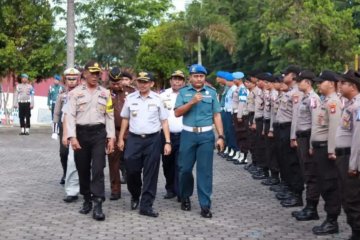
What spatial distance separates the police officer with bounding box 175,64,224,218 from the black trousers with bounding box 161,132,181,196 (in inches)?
40.0

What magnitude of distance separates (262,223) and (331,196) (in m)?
0.98

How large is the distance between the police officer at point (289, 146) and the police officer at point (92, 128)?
2.59 meters

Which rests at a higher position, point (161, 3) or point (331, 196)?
point (161, 3)

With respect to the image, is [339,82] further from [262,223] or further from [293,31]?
[293,31]

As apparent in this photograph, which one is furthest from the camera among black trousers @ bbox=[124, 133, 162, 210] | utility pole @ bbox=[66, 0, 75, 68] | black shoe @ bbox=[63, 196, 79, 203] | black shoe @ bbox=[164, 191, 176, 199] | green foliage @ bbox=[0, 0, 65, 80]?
green foliage @ bbox=[0, 0, 65, 80]

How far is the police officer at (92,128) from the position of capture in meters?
8.26

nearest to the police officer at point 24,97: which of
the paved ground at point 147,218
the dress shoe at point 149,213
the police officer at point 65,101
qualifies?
the paved ground at point 147,218

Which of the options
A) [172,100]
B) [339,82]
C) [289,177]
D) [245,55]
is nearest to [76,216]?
[172,100]

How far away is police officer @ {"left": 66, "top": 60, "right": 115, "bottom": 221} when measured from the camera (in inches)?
325

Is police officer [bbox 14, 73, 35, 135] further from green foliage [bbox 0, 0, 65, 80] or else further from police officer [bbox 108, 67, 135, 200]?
police officer [bbox 108, 67, 135, 200]

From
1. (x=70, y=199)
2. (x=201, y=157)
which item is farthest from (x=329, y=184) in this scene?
(x=70, y=199)

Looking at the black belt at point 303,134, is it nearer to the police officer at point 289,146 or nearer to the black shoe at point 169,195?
the police officer at point 289,146

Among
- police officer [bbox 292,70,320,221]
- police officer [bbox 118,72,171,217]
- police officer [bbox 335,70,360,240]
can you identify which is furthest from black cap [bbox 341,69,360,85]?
police officer [bbox 118,72,171,217]

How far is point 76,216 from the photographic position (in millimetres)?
8406
